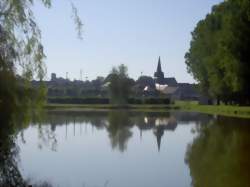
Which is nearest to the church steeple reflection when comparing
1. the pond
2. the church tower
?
the pond

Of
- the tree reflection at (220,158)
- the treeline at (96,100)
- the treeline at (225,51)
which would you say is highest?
the treeline at (225,51)

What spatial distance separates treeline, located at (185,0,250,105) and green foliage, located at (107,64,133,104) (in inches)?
629

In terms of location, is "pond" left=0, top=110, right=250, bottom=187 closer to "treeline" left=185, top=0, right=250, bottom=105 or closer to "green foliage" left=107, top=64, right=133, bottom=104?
"treeline" left=185, top=0, right=250, bottom=105

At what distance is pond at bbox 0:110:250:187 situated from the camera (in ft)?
52.3

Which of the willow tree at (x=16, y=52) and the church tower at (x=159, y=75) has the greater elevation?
the church tower at (x=159, y=75)

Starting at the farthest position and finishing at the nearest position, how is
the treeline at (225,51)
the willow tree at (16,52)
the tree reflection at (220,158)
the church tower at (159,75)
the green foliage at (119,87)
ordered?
the church tower at (159,75)
the green foliage at (119,87)
the treeline at (225,51)
the tree reflection at (220,158)
the willow tree at (16,52)

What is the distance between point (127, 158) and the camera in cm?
2291

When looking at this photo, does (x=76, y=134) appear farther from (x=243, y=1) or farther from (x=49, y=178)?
(x=243, y=1)

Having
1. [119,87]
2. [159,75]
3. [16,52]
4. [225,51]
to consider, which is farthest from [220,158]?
[159,75]

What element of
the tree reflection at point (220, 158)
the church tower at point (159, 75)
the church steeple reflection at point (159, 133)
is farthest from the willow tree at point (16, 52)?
the church tower at point (159, 75)

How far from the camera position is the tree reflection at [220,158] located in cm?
1755

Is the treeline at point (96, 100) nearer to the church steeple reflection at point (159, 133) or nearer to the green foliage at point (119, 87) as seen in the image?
the green foliage at point (119, 87)

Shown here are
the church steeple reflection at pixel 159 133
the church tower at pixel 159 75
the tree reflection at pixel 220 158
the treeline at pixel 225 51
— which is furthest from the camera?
the church tower at pixel 159 75

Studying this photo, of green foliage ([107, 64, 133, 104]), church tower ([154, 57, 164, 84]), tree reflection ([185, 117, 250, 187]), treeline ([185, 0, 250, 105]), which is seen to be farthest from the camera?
church tower ([154, 57, 164, 84])
